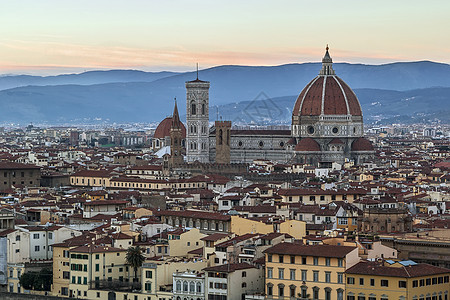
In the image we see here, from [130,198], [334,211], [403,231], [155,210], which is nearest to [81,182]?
[130,198]

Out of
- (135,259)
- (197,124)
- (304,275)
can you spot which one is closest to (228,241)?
(135,259)

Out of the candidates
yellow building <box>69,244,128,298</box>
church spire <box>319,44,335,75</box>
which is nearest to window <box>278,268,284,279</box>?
yellow building <box>69,244,128,298</box>

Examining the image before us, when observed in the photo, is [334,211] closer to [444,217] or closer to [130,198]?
[444,217]

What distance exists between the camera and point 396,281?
4250 centimetres

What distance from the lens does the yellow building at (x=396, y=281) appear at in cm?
4238

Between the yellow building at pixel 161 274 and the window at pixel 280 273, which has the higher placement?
the window at pixel 280 273

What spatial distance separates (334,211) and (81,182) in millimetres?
42987

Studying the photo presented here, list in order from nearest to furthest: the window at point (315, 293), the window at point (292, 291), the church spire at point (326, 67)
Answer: the window at point (315, 293) < the window at point (292, 291) < the church spire at point (326, 67)

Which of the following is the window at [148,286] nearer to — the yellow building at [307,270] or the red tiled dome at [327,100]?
the yellow building at [307,270]

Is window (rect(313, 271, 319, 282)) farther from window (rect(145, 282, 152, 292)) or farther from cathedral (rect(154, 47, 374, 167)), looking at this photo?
cathedral (rect(154, 47, 374, 167))

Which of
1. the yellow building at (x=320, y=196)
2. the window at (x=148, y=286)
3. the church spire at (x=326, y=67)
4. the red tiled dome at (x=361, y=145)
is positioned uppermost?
the church spire at (x=326, y=67)

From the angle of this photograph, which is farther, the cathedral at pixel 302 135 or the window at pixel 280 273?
the cathedral at pixel 302 135

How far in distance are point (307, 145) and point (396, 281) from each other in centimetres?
8830

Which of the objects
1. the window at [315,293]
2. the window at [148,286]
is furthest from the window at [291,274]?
the window at [148,286]
